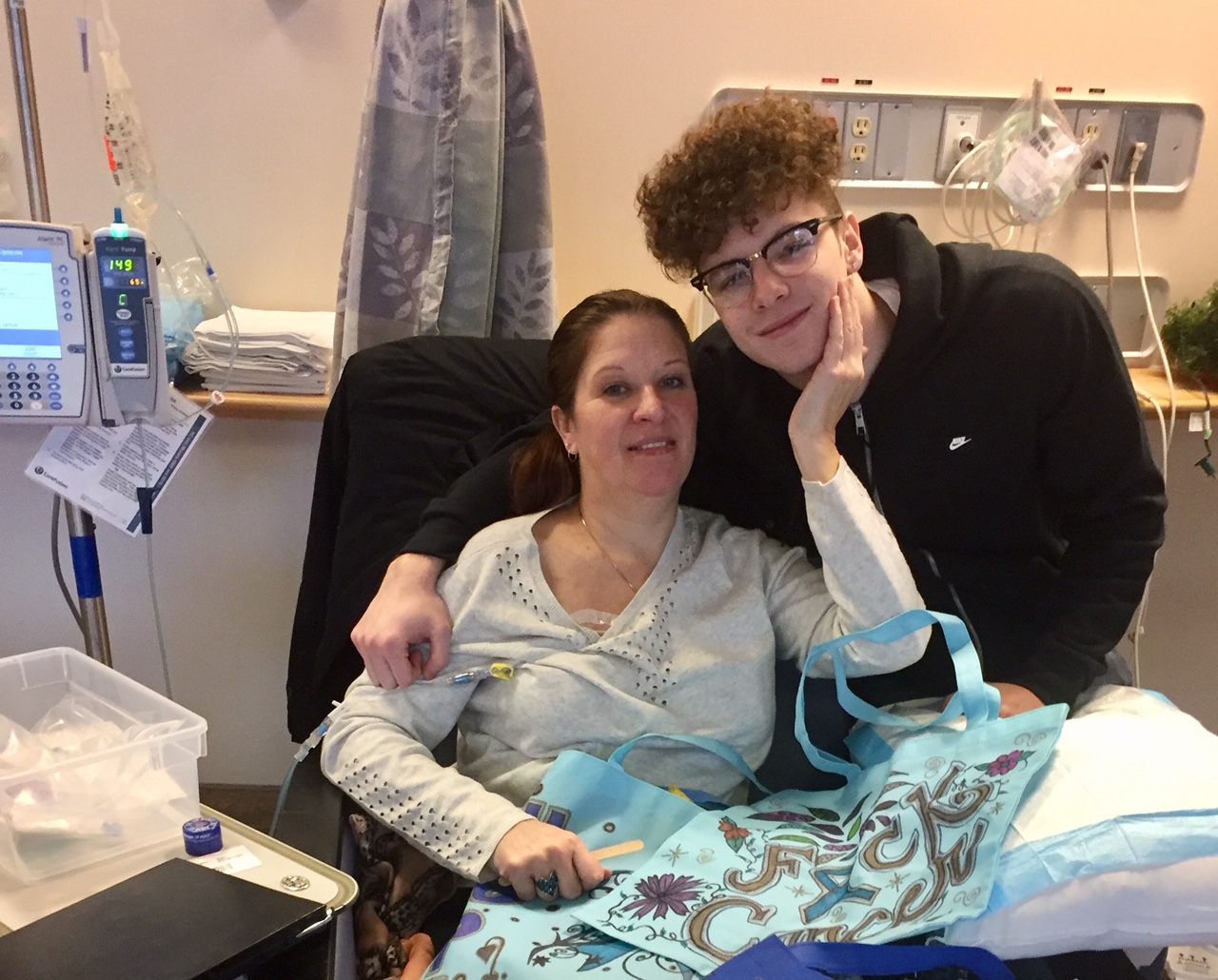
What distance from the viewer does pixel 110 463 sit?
1.50 meters

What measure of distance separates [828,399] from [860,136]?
995 millimetres

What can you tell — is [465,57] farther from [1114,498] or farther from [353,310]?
[1114,498]

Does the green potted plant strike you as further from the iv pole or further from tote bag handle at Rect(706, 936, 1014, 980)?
the iv pole

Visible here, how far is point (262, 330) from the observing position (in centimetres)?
177

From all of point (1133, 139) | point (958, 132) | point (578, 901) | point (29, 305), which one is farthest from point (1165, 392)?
point (29, 305)

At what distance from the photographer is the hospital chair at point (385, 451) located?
4.72 ft

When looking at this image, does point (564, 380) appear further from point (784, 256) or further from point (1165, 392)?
point (1165, 392)

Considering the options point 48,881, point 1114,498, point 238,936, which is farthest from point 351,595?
point 1114,498

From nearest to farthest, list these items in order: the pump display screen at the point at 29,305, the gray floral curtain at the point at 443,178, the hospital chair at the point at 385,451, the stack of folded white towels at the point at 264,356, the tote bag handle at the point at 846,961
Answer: the tote bag handle at the point at 846,961, the pump display screen at the point at 29,305, the hospital chair at the point at 385,451, the gray floral curtain at the point at 443,178, the stack of folded white towels at the point at 264,356

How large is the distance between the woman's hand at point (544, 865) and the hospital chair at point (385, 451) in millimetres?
320

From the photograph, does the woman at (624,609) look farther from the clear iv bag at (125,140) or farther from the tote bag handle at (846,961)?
the clear iv bag at (125,140)

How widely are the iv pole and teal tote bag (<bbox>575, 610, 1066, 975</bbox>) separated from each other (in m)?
0.98

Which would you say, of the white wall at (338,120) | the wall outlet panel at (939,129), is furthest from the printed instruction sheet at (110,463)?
the wall outlet panel at (939,129)

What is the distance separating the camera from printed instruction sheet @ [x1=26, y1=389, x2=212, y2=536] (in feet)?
4.86
